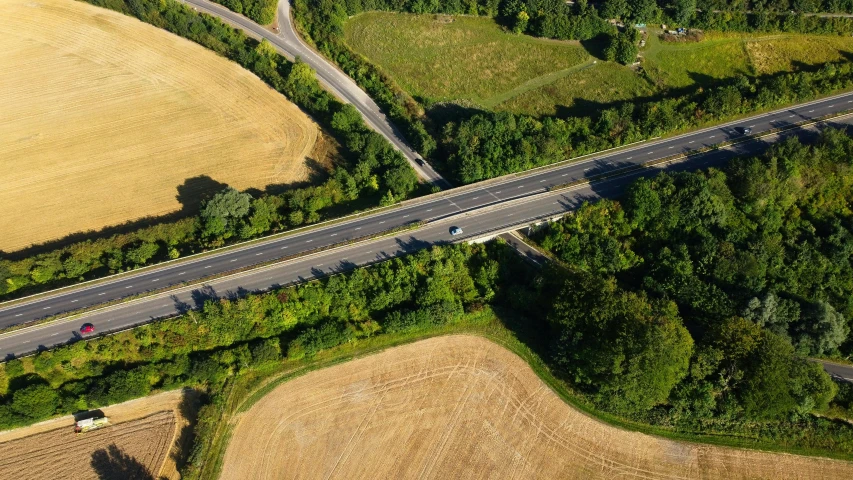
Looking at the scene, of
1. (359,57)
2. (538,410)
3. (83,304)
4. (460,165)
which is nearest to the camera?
(538,410)

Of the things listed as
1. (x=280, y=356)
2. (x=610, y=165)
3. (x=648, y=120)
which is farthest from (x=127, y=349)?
(x=648, y=120)

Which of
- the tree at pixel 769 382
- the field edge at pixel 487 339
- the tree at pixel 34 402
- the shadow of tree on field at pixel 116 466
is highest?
the tree at pixel 769 382

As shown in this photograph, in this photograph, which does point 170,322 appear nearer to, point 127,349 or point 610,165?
point 127,349

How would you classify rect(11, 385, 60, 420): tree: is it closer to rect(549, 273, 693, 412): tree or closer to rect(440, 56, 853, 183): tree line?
rect(440, 56, 853, 183): tree line

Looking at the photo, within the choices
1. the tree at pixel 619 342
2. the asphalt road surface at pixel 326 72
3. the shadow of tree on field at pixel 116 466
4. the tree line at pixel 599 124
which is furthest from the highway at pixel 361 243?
the tree at pixel 619 342

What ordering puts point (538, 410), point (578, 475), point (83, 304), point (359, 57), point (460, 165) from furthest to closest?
point (359, 57) → point (460, 165) → point (83, 304) → point (538, 410) → point (578, 475)

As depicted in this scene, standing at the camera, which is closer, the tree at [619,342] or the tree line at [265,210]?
the tree at [619,342]

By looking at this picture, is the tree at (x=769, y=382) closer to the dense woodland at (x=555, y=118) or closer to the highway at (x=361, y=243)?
the highway at (x=361, y=243)
